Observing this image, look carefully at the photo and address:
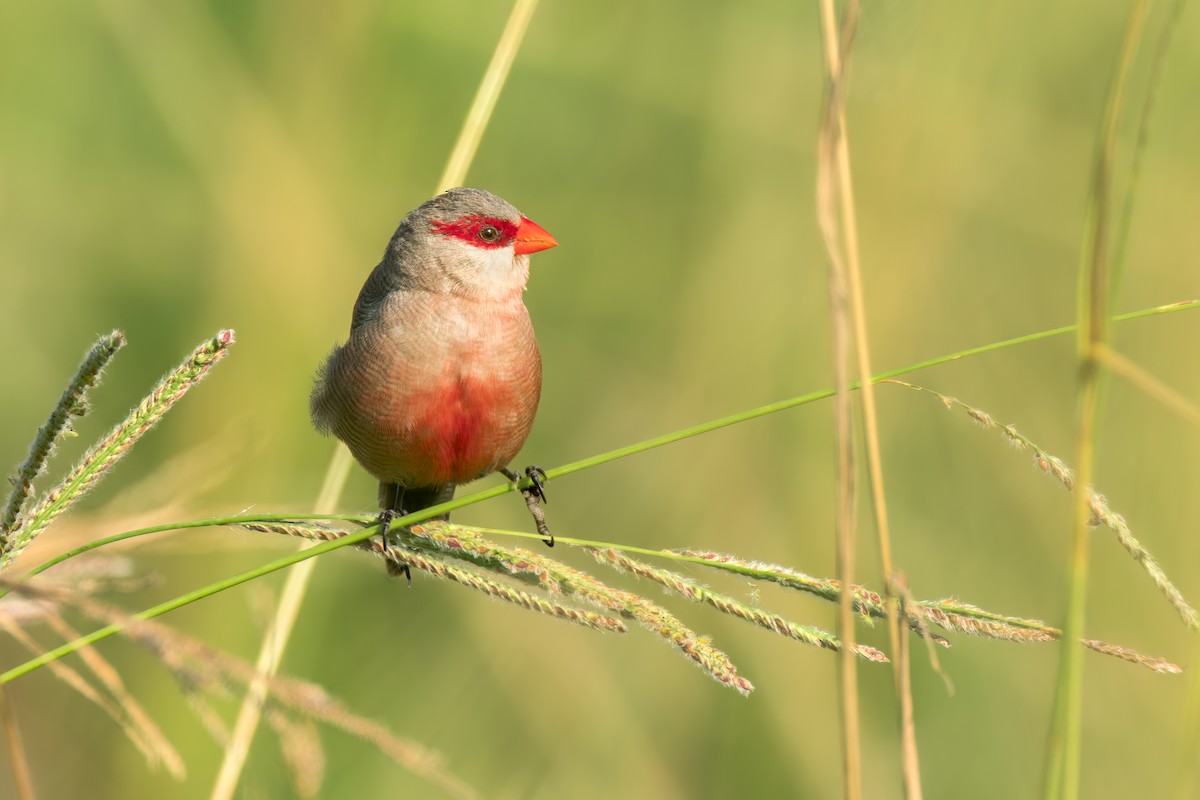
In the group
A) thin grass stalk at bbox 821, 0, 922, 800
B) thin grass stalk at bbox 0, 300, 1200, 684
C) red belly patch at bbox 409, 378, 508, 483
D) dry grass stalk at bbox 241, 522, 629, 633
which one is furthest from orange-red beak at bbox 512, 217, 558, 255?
thin grass stalk at bbox 821, 0, 922, 800

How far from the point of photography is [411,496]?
3.70 meters

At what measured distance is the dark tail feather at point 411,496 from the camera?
367cm

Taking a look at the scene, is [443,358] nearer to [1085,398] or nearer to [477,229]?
[477,229]

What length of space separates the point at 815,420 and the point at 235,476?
77.8 inches

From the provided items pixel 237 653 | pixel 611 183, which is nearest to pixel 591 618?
pixel 237 653

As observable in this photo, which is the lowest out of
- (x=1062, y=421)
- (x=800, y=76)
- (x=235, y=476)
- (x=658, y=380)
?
(x=235, y=476)

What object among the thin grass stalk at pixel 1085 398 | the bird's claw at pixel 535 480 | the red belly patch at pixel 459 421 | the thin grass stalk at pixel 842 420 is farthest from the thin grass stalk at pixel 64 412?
the bird's claw at pixel 535 480

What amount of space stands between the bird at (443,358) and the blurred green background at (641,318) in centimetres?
75

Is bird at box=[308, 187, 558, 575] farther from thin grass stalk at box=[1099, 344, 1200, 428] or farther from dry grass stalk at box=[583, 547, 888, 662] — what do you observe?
thin grass stalk at box=[1099, 344, 1200, 428]

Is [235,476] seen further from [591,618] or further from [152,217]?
[591,618]

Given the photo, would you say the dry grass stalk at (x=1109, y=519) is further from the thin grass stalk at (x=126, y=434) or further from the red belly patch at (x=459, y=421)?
the red belly patch at (x=459, y=421)

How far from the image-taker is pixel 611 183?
16.5ft

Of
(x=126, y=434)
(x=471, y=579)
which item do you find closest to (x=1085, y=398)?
(x=471, y=579)

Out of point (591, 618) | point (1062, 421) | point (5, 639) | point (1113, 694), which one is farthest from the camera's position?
point (5, 639)
